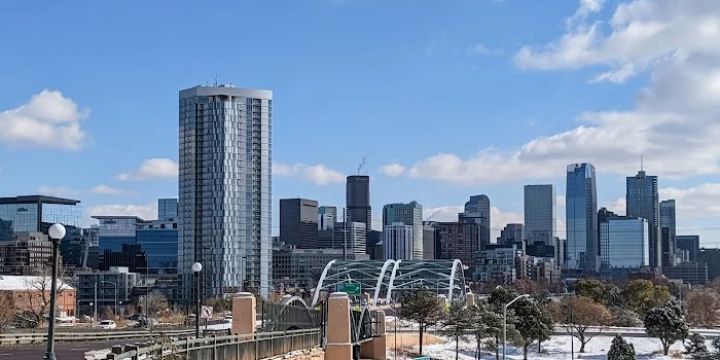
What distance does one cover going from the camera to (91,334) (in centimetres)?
5228

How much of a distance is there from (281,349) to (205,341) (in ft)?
35.2

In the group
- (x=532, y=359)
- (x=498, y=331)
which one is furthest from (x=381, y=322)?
(x=532, y=359)

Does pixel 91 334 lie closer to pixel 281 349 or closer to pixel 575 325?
pixel 281 349

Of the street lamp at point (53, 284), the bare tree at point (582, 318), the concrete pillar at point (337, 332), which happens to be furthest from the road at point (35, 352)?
the bare tree at point (582, 318)

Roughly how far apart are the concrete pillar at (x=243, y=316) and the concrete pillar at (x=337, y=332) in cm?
698

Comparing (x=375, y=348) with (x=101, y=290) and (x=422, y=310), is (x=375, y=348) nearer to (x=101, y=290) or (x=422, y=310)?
(x=422, y=310)

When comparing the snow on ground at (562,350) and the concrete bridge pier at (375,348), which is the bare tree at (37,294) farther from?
the snow on ground at (562,350)

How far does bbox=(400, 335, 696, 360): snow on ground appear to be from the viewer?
9525cm

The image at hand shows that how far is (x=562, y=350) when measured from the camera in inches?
4225

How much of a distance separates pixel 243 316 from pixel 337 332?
8.41 metres

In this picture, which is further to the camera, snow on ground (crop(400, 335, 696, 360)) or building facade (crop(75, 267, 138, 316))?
building facade (crop(75, 267, 138, 316))

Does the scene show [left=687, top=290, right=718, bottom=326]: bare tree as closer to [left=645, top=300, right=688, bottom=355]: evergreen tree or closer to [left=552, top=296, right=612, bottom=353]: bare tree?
[left=552, top=296, right=612, bottom=353]: bare tree

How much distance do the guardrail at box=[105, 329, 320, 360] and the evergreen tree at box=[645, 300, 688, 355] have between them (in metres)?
63.1

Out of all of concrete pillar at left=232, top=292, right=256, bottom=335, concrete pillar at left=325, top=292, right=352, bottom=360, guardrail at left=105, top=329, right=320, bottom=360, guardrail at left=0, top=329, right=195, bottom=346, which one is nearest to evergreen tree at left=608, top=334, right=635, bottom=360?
concrete pillar at left=325, top=292, right=352, bottom=360
